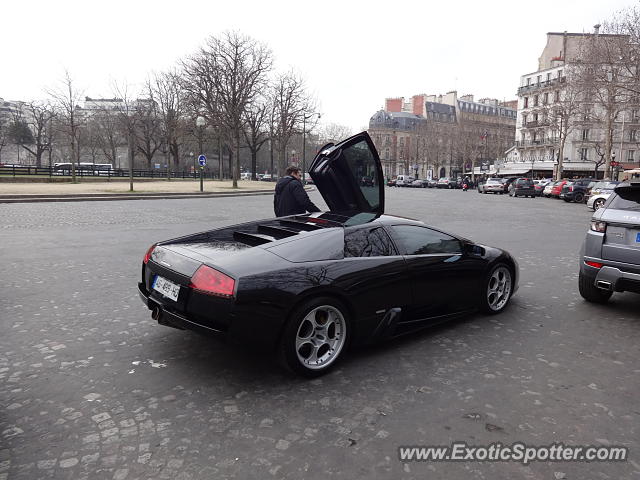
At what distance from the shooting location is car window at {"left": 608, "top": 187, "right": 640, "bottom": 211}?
219 inches

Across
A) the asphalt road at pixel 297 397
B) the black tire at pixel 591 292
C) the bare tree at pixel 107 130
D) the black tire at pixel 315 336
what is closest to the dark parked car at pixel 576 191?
the black tire at pixel 591 292

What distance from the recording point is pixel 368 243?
14.4 ft

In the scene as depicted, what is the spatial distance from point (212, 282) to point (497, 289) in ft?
11.7

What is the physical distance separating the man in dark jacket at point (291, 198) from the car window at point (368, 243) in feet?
10.1

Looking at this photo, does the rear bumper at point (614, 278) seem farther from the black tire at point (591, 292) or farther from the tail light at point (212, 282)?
the tail light at point (212, 282)

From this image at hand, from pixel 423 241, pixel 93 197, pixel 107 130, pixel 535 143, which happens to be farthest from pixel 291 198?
pixel 535 143

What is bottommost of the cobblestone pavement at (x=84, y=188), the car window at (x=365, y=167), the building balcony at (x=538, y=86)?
the cobblestone pavement at (x=84, y=188)

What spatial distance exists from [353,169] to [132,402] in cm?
440

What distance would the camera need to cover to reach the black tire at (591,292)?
5984 millimetres

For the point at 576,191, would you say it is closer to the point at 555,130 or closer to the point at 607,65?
the point at 607,65

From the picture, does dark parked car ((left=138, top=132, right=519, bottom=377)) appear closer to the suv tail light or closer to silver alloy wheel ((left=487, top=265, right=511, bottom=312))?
silver alloy wheel ((left=487, top=265, right=511, bottom=312))

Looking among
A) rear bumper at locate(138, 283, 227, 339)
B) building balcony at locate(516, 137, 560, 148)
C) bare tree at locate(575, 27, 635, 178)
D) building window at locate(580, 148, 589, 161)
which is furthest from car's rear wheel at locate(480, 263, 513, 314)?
building window at locate(580, 148, 589, 161)

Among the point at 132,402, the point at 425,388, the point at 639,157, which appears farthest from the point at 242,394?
the point at 639,157

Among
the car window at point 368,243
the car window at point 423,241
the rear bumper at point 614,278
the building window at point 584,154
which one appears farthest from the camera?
the building window at point 584,154
